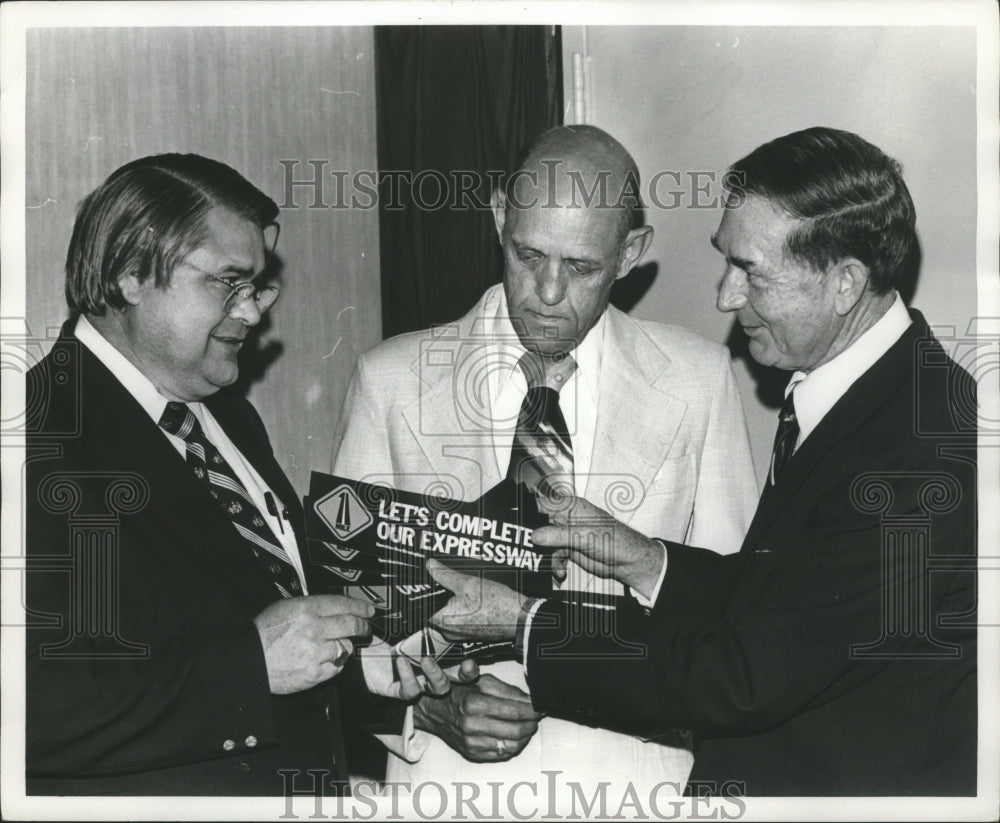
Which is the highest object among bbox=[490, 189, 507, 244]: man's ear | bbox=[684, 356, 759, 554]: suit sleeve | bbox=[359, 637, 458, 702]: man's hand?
bbox=[490, 189, 507, 244]: man's ear

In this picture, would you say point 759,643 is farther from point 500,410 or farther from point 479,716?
point 500,410

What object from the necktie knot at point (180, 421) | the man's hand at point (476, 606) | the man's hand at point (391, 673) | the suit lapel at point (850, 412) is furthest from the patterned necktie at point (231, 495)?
the suit lapel at point (850, 412)

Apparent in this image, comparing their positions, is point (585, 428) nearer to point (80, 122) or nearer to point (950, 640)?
point (950, 640)

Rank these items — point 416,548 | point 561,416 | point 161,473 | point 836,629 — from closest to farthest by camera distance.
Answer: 1. point 161,473
2. point 836,629
3. point 416,548
4. point 561,416

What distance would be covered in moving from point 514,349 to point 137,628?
117 cm

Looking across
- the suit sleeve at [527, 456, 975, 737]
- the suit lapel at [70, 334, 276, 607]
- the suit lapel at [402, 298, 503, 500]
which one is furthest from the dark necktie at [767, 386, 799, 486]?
the suit lapel at [70, 334, 276, 607]

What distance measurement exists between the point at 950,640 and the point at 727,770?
2.20 ft

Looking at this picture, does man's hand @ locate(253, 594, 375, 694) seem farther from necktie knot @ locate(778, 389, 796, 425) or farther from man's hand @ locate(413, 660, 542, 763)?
necktie knot @ locate(778, 389, 796, 425)

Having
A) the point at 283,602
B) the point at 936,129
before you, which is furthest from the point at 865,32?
the point at 283,602

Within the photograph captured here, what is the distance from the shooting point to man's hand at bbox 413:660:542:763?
3.07 m

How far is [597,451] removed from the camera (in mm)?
3131

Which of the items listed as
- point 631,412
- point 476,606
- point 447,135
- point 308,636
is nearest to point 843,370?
point 631,412

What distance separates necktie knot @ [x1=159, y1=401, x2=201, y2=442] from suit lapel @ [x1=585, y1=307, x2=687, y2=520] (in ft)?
3.31

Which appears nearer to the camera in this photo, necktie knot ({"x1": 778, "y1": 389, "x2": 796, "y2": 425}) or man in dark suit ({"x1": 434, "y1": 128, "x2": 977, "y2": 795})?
man in dark suit ({"x1": 434, "y1": 128, "x2": 977, "y2": 795})
